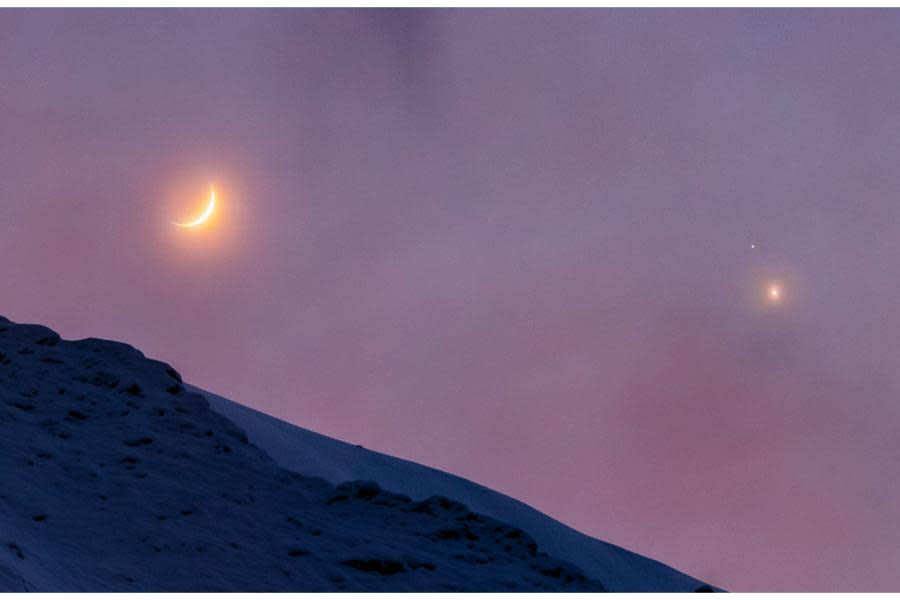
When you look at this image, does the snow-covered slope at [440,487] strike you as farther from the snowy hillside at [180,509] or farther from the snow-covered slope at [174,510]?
the snow-covered slope at [174,510]

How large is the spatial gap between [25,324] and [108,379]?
90.3 inches

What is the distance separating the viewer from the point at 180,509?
10508 millimetres

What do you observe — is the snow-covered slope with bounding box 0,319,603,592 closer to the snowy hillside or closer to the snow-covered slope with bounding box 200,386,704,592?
the snowy hillside

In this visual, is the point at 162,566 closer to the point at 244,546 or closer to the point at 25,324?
the point at 244,546

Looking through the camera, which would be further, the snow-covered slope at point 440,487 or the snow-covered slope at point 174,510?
the snow-covered slope at point 440,487

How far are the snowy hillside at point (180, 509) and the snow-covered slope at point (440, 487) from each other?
0.09 m

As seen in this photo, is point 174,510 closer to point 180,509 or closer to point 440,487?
point 180,509

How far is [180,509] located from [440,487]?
6817mm

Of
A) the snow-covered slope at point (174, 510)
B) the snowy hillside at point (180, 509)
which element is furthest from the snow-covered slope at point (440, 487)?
the snow-covered slope at point (174, 510)

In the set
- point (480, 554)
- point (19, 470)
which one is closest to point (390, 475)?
point (480, 554)

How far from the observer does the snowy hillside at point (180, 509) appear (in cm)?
909

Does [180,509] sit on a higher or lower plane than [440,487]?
lower

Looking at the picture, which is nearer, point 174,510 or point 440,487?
point 174,510

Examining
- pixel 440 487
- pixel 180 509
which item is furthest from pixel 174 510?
pixel 440 487
